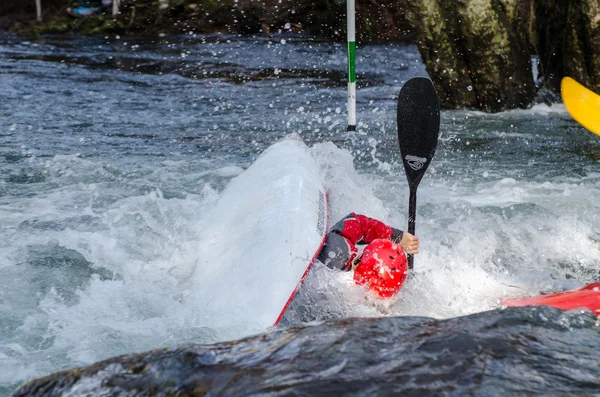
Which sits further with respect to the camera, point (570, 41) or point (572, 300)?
point (570, 41)

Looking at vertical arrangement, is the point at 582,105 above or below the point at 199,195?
above

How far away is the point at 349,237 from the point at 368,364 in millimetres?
1626

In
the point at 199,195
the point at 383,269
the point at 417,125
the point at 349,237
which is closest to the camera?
the point at 383,269

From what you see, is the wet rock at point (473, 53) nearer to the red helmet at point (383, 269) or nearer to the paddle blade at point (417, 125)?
the paddle blade at point (417, 125)

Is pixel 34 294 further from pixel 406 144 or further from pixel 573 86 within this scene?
pixel 573 86

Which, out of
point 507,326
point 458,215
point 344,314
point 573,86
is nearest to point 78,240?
point 344,314

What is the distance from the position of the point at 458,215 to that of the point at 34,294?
10.0 feet

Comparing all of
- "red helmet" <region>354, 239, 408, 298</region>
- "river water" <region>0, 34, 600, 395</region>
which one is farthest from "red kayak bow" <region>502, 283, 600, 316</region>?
"red helmet" <region>354, 239, 408, 298</region>

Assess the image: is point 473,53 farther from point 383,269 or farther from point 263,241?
point 383,269

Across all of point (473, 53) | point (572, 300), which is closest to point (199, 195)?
point (572, 300)

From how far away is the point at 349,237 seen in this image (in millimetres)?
3852

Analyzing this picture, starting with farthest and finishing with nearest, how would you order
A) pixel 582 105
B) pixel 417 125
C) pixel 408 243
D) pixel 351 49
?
pixel 351 49
pixel 582 105
pixel 417 125
pixel 408 243

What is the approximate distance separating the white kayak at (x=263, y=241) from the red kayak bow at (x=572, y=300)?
40.6 inches

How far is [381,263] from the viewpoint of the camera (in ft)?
11.0
